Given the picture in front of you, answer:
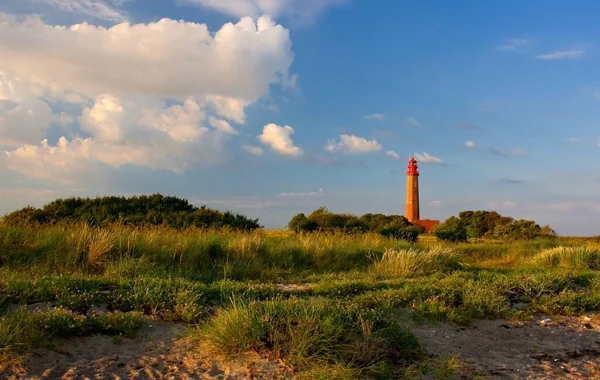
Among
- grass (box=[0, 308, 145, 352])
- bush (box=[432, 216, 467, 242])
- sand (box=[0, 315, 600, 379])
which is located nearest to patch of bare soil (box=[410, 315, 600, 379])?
sand (box=[0, 315, 600, 379])

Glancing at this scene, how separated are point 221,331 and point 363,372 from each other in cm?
148

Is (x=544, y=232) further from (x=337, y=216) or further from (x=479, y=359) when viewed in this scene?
(x=479, y=359)

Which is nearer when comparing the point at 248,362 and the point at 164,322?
the point at 248,362

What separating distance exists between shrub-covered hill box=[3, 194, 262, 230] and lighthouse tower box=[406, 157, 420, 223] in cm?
3335

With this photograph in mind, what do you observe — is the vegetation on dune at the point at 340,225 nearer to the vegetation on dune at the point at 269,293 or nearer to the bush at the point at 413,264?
the vegetation on dune at the point at 269,293

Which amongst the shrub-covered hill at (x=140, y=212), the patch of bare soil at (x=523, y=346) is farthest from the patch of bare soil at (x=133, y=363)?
the shrub-covered hill at (x=140, y=212)

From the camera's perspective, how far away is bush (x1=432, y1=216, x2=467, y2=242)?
26.8m

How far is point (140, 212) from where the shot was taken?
2238 cm

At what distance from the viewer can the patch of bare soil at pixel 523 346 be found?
18.4 ft

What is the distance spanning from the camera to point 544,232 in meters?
29.8

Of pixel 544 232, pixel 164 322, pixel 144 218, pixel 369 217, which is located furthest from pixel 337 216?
pixel 164 322

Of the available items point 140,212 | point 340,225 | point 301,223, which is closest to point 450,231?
point 340,225

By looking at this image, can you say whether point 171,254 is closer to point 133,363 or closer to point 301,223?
point 133,363

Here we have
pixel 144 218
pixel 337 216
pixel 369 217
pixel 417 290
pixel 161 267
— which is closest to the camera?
pixel 417 290
